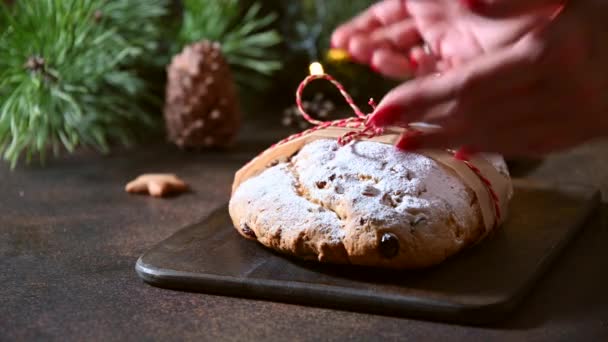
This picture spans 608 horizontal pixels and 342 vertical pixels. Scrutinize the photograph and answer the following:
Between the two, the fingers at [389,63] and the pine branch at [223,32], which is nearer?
the fingers at [389,63]

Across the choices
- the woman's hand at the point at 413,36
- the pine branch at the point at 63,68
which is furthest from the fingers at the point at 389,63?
the pine branch at the point at 63,68

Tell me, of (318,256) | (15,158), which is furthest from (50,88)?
(318,256)

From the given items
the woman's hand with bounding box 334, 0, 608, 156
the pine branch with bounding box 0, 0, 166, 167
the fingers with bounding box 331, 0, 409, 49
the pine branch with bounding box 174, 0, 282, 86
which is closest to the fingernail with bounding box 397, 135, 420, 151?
the woman's hand with bounding box 334, 0, 608, 156

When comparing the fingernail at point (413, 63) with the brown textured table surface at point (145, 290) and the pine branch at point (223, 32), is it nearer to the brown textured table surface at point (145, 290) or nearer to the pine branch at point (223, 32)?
the brown textured table surface at point (145, 290)

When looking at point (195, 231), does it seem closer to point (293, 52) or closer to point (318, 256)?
point (318, 256)

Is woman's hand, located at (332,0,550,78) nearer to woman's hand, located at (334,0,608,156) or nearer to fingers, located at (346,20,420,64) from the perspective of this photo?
fingers, located at (346,20,420,64)

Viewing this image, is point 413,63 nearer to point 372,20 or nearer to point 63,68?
point 372,20

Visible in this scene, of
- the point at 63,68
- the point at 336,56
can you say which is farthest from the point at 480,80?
the point at 336,56
